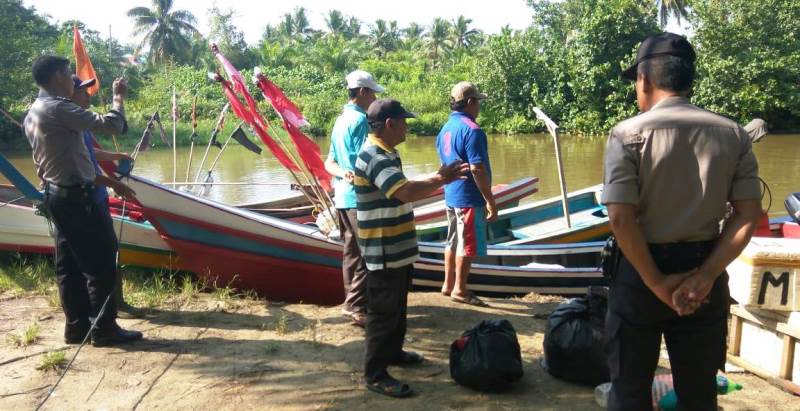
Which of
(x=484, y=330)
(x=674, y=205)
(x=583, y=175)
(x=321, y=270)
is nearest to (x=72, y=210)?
(x=321, y=270)

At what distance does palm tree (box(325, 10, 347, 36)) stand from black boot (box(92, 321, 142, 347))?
54.4m

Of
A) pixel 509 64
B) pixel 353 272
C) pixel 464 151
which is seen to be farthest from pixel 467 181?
pixel 509 64

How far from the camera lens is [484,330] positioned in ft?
11.0

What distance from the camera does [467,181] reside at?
4531mm

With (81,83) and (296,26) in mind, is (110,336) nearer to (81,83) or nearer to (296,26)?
(81,83)

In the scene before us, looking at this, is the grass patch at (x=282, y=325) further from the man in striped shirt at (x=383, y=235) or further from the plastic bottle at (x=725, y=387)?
the plastic bottle at (x=725, y=387)

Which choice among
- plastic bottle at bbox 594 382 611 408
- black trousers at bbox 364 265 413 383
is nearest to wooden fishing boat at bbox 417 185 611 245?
plastic bottle at bbox 594 382 611 408

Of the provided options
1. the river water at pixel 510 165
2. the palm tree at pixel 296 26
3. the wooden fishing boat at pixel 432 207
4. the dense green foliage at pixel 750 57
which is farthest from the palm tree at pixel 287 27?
the wooden fishing boat at pixel 432 207

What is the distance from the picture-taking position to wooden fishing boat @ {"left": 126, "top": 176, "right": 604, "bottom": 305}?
15.9 feet

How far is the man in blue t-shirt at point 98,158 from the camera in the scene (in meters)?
3.92

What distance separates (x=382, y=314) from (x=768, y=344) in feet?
7.06

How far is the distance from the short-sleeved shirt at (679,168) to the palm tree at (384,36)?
2023 inches

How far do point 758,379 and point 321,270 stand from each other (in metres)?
3.25

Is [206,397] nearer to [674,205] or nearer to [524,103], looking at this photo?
[674,205]
